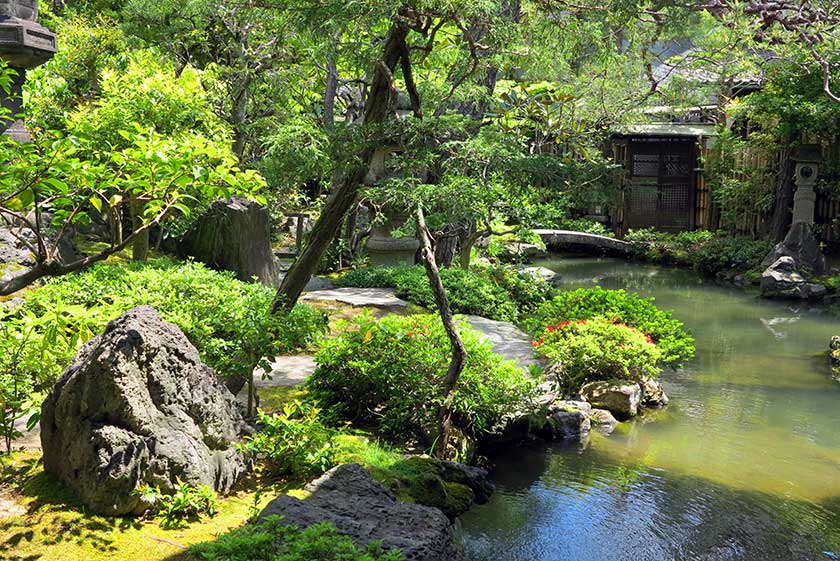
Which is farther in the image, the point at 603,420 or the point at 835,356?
the point at 835,356

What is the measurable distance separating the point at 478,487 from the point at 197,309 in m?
2.85

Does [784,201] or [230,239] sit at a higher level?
[784,201]

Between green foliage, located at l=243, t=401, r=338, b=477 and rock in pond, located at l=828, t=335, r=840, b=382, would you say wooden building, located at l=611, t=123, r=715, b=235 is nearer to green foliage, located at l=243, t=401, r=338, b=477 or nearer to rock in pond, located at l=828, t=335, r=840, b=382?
rock in pond, located at l=828, t=335, r=840, b=382

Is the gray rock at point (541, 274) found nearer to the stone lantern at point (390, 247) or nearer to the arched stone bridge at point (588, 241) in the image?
the stone lantern at point (390, 247)

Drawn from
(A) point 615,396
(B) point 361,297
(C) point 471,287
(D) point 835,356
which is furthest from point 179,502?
(D) point 835,356

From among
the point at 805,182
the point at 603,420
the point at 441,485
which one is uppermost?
the point at 805,182

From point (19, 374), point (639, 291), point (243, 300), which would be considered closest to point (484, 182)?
point (243, 300)

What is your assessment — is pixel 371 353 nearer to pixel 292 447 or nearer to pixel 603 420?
pixel 292 447

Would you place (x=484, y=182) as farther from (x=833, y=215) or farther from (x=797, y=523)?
(x=833, y=215)

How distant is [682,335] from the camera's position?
1016cm

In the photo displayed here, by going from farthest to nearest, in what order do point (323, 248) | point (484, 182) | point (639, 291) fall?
point (639, 291)
point (323, 248)
point (484, 182)

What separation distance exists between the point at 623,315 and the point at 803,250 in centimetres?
930

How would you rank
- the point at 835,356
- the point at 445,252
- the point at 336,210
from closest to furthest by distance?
the point at 336,210 < the point at 835,356 < the point at 445,252

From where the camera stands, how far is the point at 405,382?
6598 millimetres
